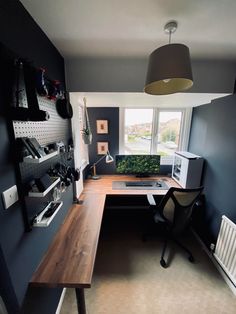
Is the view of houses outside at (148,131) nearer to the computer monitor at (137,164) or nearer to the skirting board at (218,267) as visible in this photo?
the computer monitor at (137,164)

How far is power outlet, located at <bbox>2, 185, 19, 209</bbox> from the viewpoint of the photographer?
28.2 inches

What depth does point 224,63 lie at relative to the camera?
5.22ft

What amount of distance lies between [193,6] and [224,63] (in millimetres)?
1030

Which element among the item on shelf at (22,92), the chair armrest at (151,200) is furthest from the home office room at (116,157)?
the chair armrest at (151,200)

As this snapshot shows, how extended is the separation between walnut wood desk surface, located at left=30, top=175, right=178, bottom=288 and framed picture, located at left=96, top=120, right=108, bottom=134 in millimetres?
1207

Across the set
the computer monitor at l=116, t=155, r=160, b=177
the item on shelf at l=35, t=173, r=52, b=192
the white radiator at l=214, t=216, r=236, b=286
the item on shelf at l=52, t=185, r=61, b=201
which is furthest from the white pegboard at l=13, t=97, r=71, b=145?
the white radiator at l=214, t=216, r=236, b=286

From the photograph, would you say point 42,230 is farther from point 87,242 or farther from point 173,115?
point 173,115

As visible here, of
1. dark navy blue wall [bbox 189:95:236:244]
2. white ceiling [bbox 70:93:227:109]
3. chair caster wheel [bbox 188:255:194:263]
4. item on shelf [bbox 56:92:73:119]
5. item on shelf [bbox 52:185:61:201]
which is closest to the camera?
item on shelf [bbox 52:185:61:201]

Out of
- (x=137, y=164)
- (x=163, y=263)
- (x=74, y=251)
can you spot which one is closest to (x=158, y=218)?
(x=163, y=263)

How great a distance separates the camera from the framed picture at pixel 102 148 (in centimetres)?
261

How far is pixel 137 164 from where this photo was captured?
2.53m

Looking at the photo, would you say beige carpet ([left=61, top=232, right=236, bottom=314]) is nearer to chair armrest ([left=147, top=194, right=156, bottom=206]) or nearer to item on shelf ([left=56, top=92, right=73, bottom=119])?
chair armrest ([left=147, top=194, right=156, bottom=206])

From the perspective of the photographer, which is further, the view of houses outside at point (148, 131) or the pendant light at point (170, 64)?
the view of houses outside at point (148, 131)

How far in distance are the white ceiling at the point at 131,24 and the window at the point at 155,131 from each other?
1.24 m
